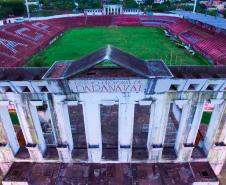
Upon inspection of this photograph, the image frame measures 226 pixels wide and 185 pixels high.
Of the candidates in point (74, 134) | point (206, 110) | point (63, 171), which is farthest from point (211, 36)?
point (63, 171)

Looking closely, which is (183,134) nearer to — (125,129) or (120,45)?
(125,129)

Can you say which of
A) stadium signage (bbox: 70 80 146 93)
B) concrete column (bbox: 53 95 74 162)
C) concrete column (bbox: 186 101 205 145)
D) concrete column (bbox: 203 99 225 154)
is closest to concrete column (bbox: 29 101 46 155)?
concrete column (bbox: 53 95 74 162)

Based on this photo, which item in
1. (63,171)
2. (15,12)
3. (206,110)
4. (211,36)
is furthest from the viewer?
(15,12)

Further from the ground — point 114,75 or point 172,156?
point 114,75

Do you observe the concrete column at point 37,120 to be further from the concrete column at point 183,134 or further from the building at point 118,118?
the concrete column at point 183,134

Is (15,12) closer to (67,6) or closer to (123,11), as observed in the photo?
(67,6)

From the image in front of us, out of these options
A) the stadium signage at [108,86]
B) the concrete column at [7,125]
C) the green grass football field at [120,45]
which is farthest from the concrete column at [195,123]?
the green grass football field at [120,45]

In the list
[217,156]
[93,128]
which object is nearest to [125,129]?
[93,128]
